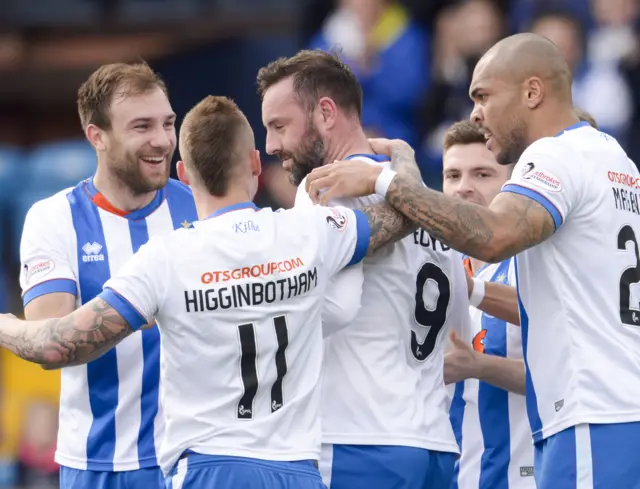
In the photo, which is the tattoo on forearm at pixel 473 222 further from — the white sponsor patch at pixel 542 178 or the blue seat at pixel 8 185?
the blue seat at pixel 8 185

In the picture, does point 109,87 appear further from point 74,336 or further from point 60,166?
point 60,166

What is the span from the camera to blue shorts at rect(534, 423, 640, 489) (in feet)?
16.1

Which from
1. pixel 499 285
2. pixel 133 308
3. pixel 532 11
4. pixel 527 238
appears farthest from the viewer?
pixel 532 11

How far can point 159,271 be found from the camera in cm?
461

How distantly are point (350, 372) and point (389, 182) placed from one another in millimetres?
793

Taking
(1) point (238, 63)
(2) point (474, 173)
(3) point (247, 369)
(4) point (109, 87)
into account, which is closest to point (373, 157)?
(3) point (247, 369)

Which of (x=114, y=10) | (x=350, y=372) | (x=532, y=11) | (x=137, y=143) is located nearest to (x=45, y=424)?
(x=114, y=10)

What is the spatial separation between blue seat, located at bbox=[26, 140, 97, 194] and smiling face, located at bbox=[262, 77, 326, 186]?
10920mm

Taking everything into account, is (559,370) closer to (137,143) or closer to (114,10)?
(137,143)

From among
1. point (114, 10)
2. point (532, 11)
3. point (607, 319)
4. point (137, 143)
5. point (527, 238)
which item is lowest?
point (607, 319)

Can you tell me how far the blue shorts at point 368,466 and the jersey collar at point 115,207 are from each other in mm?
1754

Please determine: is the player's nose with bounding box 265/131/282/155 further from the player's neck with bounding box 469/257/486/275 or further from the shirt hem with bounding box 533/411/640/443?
the player's neck with bounding box 469/257/486/275

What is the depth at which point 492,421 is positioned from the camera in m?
6.16

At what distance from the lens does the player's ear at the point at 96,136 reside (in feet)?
20.5
